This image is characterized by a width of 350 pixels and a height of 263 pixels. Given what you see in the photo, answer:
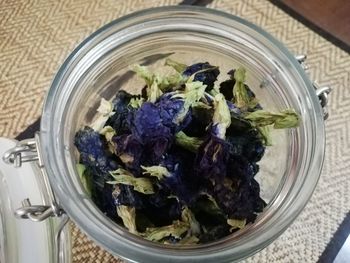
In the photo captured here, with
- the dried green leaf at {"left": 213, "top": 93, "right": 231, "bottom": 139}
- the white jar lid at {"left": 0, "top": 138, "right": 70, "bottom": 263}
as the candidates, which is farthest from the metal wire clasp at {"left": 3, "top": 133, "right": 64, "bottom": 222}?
the dried green leaf at {"left": 213, "top": 93, "right": 231, "bottom": 139}

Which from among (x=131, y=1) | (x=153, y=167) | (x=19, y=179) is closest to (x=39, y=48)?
(x=131, y=1)

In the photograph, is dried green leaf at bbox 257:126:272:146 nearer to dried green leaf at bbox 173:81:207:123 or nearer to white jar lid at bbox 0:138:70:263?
dried green leaf at bbox 173:81:207:123

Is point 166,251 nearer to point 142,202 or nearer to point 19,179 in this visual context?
point 142,202

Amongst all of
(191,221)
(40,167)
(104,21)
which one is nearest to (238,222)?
(191,221)

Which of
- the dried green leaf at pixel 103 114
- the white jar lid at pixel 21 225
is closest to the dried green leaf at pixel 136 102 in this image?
the dried green leaf at pixel 103 114

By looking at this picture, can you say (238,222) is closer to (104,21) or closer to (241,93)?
(241,93)
